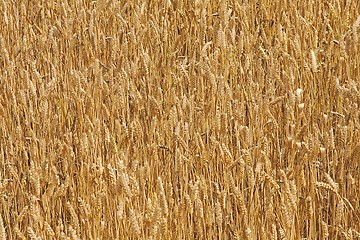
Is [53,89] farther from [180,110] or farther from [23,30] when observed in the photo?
[23,30]

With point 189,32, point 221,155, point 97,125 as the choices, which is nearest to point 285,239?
point 221,155

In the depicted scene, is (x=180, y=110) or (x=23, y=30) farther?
(x=23, y=30)

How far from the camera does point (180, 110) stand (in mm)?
2043

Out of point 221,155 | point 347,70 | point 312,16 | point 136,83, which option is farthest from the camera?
point 312,16

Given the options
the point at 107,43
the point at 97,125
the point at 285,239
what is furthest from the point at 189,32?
the point at 285,239

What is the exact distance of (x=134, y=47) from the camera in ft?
8.86

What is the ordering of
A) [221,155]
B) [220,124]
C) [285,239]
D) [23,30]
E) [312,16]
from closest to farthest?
1. [285,239]
2. [221,155]
3. [220,124]
4. [312,16]
5. [23,30]

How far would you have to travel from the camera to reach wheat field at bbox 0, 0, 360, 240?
5.63ft

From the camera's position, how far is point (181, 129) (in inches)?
83.4

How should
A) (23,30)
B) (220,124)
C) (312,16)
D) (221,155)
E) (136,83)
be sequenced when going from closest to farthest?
(221,155)
(220,124)
(136,83)
(312,16)
(23,30)

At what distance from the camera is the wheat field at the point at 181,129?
172cm

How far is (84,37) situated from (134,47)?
0.69 ft

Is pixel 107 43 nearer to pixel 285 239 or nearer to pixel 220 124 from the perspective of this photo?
pixel 220 124

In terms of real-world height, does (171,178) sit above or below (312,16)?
below
